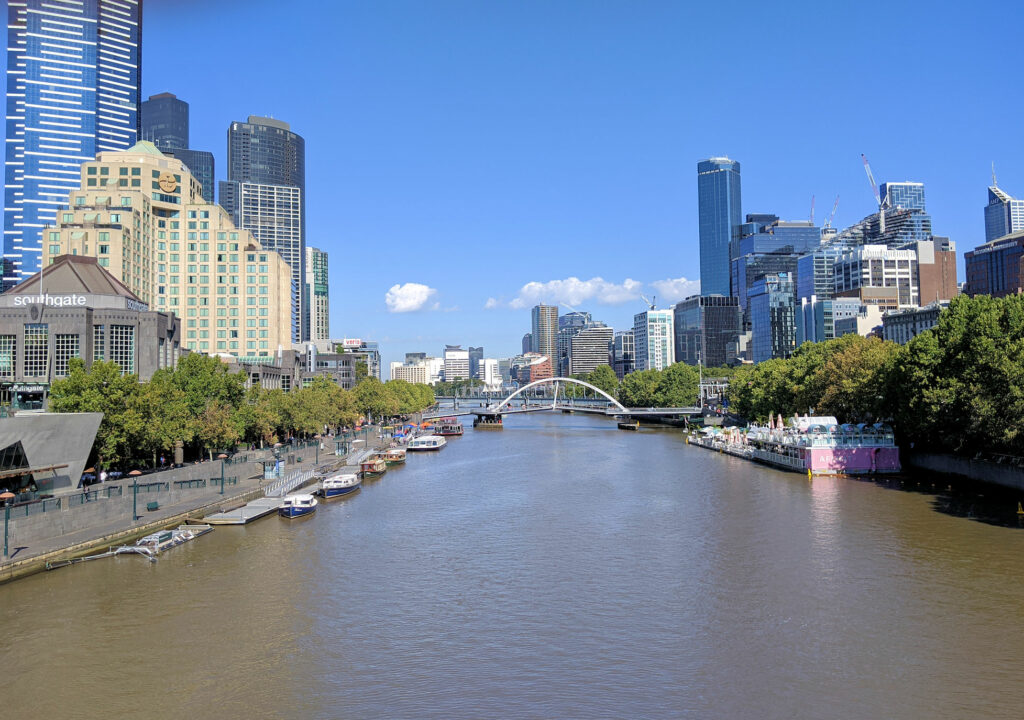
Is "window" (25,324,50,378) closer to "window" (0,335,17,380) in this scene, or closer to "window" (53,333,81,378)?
"window" (53,333,81,378)

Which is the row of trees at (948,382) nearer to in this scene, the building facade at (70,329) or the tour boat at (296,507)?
the tour boat at (296,507)

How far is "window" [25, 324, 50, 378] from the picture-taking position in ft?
215

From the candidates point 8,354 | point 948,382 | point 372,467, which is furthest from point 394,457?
point 948,382

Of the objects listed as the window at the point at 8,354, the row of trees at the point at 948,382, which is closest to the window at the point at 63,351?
the window at the point at 8,354

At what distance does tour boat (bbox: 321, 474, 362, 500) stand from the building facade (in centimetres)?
2218

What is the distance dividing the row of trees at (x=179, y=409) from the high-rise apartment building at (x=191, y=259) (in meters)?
28.7

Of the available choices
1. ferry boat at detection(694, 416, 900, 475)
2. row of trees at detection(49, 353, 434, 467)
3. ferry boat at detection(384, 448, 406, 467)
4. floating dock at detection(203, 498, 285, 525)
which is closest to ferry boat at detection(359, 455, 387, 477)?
ferry boat at detection(384, 448, 406, 467)

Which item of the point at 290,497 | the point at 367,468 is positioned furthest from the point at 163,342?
the point at 290,497

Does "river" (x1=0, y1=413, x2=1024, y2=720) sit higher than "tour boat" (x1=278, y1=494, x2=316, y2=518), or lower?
lower

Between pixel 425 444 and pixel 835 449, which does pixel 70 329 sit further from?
pixel 835 449

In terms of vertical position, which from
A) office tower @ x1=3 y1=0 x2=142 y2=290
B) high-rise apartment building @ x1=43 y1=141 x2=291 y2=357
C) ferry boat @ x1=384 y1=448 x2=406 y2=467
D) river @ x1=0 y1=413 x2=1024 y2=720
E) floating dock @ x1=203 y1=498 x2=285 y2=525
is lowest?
river @ x1=0 y1=413 x2=1024 y2=720

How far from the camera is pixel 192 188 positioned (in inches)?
4808

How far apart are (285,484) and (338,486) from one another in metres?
4.53

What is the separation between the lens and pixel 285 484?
56.8m
